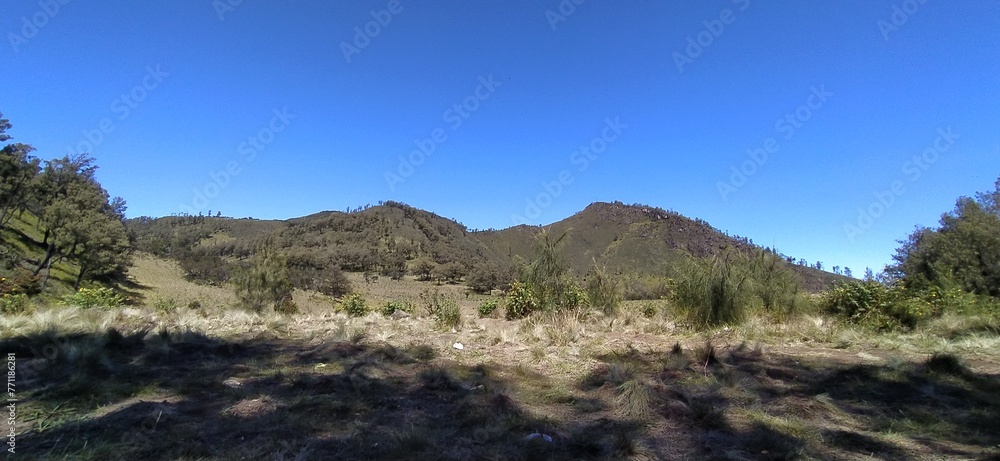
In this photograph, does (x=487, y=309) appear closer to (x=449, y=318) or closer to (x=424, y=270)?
(x=449, y=318)

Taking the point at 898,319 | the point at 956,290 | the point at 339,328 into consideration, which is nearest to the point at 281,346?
the point at 339,328

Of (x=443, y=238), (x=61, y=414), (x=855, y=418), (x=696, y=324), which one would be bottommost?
(x=61, y=414)

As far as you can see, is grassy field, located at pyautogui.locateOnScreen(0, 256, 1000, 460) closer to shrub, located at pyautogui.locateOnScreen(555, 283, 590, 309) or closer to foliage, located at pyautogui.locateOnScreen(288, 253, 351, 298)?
shrub, located at pyautogui.locateOnScreen(555, 283, 590, 309)

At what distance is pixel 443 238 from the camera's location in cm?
11106

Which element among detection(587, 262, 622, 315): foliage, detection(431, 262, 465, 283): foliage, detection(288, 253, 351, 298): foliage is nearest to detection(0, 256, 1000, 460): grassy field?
detection(587, 262, 622, 315): foliage

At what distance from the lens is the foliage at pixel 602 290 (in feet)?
43.8

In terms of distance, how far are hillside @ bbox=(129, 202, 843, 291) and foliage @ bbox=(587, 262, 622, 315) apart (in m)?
55.0

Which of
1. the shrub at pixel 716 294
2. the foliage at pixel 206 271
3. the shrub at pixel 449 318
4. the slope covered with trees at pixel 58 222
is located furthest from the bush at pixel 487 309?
the foliage at pixel 206 271

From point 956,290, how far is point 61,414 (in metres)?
15.5

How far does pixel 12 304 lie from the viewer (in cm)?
1045

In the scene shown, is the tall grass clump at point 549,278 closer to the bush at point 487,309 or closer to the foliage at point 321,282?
the bush at point 487,309

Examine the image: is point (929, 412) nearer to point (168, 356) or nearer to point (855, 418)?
point (855, 418)

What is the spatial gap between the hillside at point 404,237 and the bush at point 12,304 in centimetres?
5445

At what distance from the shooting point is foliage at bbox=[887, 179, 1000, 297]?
45.4ft
